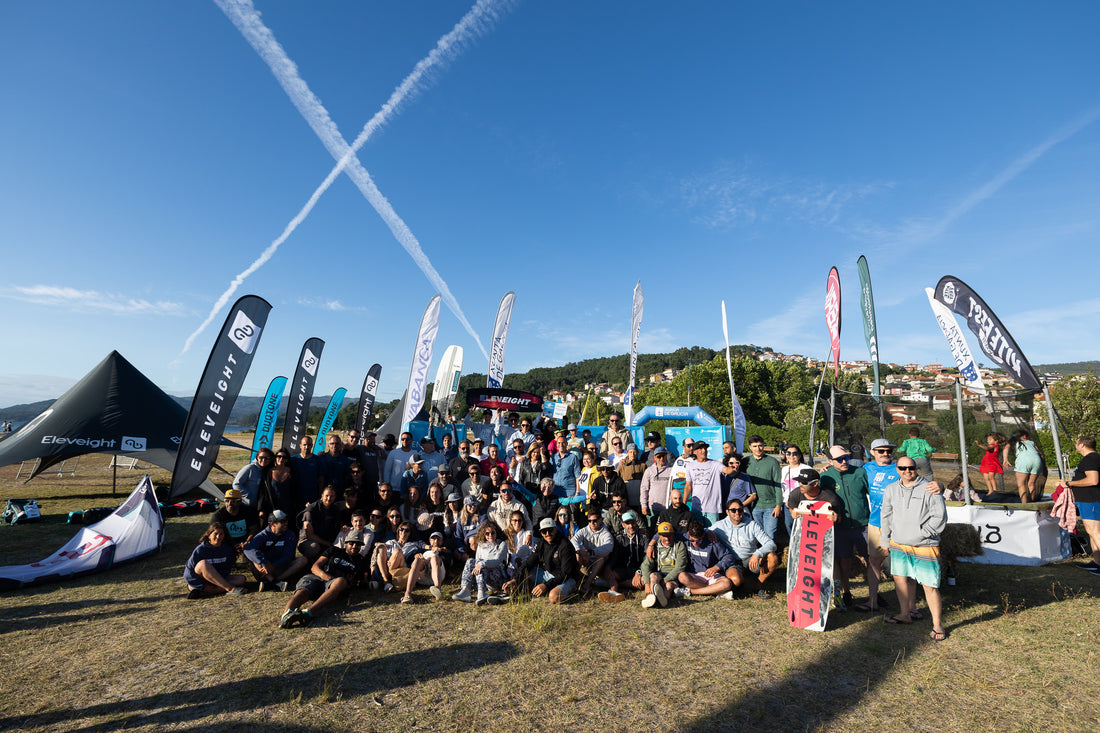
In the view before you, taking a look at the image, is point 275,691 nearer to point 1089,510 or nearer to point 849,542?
point 849,542

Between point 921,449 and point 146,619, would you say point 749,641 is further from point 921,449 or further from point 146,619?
point 146,619

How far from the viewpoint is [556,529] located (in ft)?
21.0

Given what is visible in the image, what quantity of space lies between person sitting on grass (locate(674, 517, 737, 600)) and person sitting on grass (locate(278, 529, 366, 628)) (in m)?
4.14

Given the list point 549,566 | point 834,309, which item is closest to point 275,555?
point 549,566

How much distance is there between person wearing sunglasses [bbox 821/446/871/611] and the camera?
18.7ft

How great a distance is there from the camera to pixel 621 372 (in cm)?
16300

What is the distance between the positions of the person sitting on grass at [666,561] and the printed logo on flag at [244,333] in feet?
25.3

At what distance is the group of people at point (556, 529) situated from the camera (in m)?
5.74

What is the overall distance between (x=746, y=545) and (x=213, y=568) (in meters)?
6.83

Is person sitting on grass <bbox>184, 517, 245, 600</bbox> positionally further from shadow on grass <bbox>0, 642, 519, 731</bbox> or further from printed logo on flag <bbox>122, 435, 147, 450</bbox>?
printed logo on flag <bbox>122, 435, 147, 450</bbox>

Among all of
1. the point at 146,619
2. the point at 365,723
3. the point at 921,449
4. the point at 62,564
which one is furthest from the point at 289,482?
the point at 921,449

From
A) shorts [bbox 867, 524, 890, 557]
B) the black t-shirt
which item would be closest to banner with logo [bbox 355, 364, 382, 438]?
shorts [bbox 867, 524, 890, 557]

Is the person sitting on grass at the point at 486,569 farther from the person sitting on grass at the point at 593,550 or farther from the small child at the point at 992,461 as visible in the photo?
the small child at the point at 992,461

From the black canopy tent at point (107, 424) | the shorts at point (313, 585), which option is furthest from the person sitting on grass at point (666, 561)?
the black canopy tent at point (107, 424)
